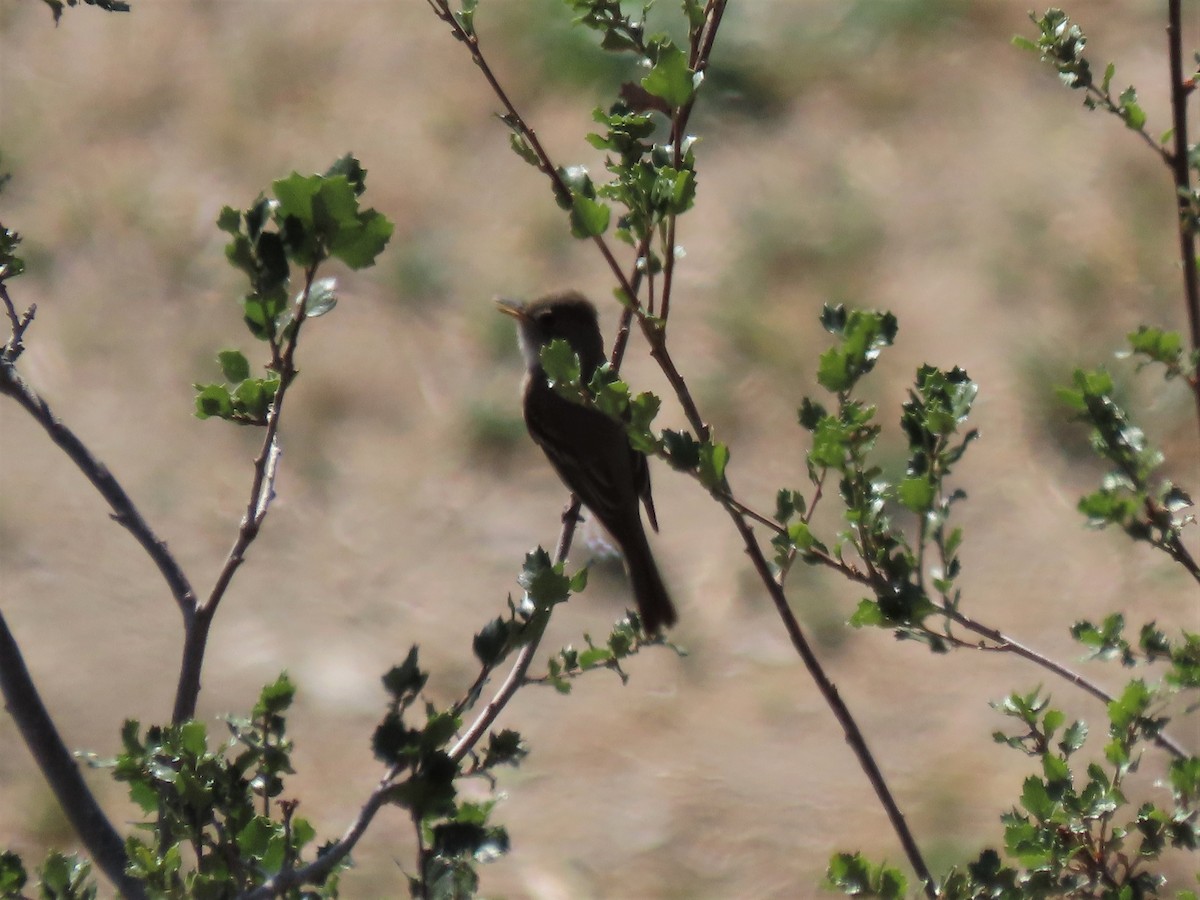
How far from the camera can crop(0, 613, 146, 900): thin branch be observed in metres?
2.48

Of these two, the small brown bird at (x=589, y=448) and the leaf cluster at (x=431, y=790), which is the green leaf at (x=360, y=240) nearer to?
the leaf cluster at (x=431, y=790)

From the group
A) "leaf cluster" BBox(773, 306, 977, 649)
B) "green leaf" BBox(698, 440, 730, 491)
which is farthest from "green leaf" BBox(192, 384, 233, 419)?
"leaf cluster" BBox(773, 306, 977, 649)

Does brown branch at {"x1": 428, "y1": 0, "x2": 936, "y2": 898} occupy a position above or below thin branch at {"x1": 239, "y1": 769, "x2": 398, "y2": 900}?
above

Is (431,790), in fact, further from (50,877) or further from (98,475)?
(98,475)

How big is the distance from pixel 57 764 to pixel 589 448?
2.89 meters

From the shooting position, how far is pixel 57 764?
2.51 meters

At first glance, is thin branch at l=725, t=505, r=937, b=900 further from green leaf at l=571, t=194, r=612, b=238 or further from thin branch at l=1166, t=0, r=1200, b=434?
thin branch at l=1166, t=0, r=1200, b=434

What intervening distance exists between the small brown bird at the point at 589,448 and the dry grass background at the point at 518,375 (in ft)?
4.75

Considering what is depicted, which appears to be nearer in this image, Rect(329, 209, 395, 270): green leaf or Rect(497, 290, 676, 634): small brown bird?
Rect(329, 209, 395, 270): green leaf

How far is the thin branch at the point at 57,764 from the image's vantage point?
2479 millimetres

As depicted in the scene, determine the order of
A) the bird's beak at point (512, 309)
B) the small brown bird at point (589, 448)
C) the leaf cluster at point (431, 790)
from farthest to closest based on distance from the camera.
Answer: the bird's beak at point (512, 309) → the small brown bird at point (589, 448) → the leaf cluster at point (431, 790)

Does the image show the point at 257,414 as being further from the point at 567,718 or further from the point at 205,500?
the point at 205,500

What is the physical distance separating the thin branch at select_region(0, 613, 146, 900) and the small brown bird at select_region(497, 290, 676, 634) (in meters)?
2.18

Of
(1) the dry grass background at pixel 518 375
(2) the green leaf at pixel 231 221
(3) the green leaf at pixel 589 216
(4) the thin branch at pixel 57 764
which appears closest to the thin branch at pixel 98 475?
(4) the thin branch at pixel 57 764
